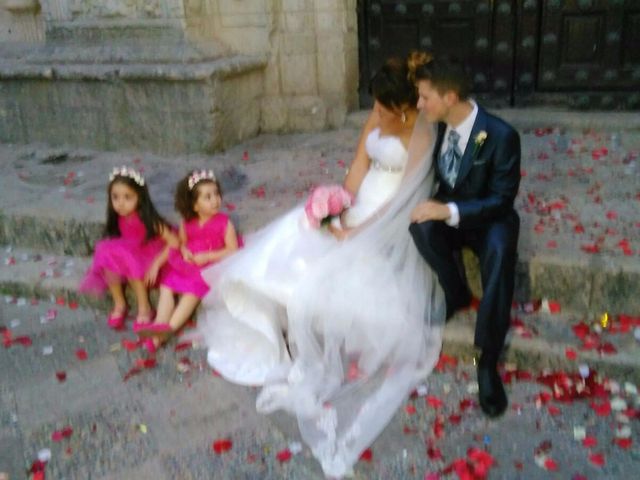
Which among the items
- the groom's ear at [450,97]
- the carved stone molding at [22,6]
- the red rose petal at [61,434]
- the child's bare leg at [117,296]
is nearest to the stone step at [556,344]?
the groom's ear at [450,97]

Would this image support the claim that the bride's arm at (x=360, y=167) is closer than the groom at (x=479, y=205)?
No

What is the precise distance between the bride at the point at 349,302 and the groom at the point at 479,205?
131mm

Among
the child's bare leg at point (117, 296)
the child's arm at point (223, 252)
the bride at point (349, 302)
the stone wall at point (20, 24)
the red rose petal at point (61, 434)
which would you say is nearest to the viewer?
the red rose petal at point (61, 434)

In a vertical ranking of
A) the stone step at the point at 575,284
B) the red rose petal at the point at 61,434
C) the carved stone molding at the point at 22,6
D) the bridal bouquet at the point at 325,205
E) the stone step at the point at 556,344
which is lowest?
the red rose petal at the point at 61,434

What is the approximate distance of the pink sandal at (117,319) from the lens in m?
3.28

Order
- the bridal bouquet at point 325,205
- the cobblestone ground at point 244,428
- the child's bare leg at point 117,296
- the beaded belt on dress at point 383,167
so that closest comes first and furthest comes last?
the cobblestone ground at point 244,428 < the bridal bouquet at point 325,205 < the beaded belt on dress at point 383,167 < the child's bare leg at point 117,296

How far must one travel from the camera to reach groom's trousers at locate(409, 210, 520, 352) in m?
2.55

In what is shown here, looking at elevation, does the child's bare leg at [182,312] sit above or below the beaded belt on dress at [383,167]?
below

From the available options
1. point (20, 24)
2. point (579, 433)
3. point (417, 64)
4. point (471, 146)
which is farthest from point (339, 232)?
point (20, 24)

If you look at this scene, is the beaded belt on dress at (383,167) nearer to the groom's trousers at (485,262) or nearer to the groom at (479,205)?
the groom at (479,205)

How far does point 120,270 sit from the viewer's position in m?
3.28

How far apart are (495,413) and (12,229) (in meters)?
3.00

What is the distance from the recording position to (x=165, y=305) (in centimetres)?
321

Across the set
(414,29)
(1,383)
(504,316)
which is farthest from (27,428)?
(414,29)
